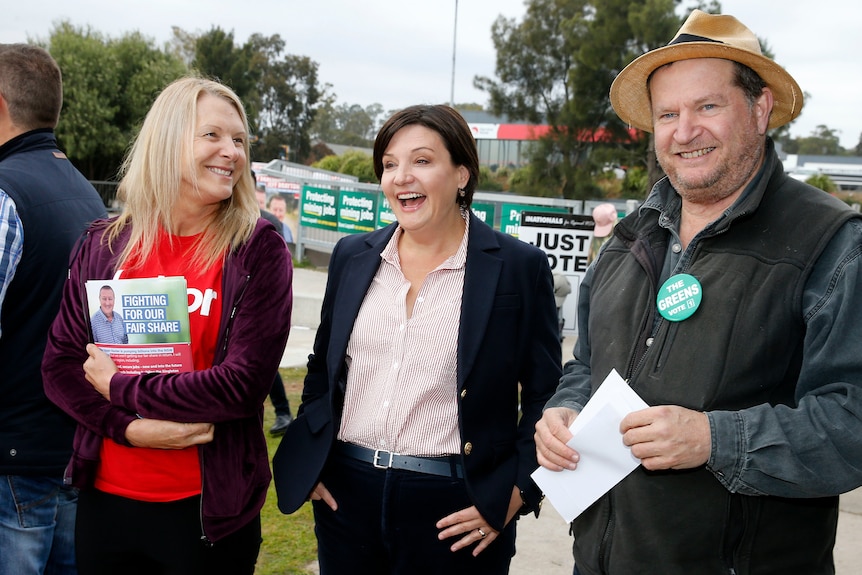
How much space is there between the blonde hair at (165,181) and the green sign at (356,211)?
1233 cm

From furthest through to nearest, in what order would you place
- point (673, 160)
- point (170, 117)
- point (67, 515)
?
point (67, 515) < point (170, 117) < point (673, 160)

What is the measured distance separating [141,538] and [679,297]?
178 cm

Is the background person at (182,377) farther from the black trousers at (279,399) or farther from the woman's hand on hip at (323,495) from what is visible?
the black trousers at (279,399)

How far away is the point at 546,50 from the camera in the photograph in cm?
4134

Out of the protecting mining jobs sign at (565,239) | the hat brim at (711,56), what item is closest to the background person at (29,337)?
the hat brim at (711,56)

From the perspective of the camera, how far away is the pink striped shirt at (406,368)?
242 cm

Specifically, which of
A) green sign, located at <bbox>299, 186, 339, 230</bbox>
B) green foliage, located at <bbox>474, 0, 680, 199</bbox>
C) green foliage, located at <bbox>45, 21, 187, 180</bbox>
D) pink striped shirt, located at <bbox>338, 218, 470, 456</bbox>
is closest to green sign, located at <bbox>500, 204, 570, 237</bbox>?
green sign, located at <bbox>299, 186, 339, 230</bbox>

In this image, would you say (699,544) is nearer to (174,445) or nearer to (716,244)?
(716,244)

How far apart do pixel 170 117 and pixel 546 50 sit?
4161cm

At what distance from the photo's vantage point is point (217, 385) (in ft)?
7.38

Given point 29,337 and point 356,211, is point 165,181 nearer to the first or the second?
point 29,337

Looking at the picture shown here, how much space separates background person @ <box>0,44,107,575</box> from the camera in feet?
8.21

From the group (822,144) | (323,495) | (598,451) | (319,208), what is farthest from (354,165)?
(822,144)

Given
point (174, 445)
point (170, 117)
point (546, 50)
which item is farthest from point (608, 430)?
point (546, 50)
